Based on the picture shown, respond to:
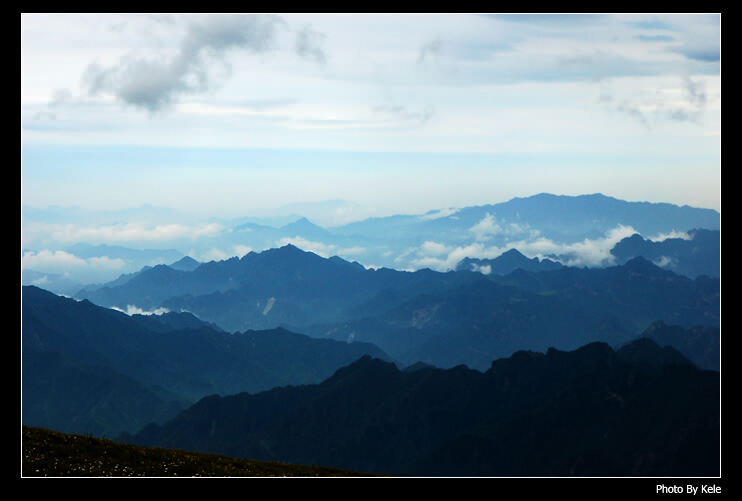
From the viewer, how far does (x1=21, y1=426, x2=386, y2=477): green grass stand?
59.2 metres

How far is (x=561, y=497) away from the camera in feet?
195

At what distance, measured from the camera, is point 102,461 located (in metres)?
63.2

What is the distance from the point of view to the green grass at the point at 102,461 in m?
59.2

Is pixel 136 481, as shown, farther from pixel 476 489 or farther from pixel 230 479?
pixel 476 489
